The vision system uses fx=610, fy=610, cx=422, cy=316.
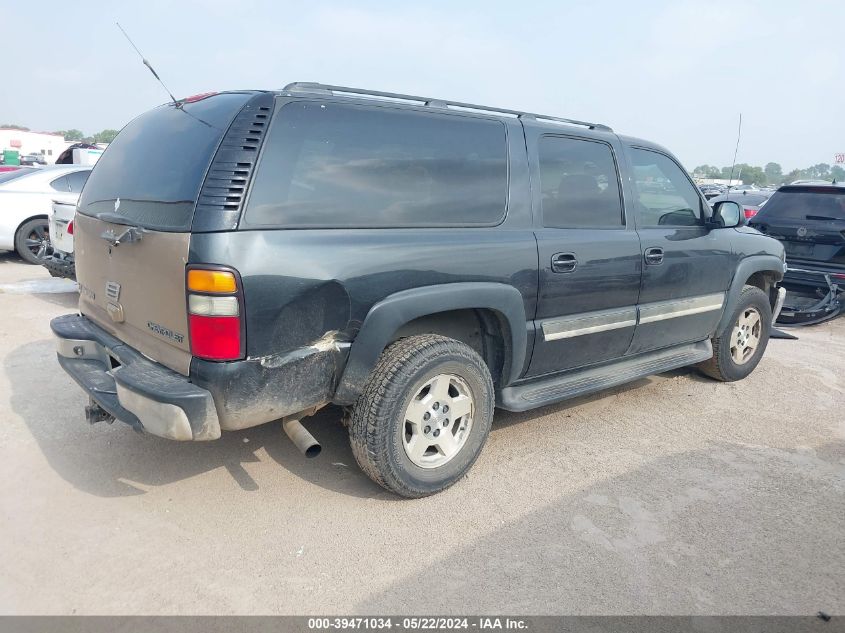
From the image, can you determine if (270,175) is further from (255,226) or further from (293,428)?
(293,428)

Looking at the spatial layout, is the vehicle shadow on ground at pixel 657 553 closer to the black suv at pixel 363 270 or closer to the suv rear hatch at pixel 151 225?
the black suv at pixel 363 270

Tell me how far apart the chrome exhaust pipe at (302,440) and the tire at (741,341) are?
3.61m

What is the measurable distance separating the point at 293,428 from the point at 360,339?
53 cm

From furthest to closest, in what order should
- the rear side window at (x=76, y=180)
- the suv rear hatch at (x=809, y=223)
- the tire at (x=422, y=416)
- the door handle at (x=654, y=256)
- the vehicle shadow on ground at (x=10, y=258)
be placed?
the vehicle shadow on ground at (x=10, y=258)
the rear side window at (x=76, y=180)
the suv rear hatch at (x=809, y=223)
the door handle at (x=654, y=256)
the tire at (x=422, y=416)

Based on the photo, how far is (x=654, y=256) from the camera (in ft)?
13.1

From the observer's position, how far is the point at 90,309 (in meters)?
3.36

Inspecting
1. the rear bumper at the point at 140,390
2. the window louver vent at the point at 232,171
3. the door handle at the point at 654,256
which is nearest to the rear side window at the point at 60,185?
the rear bumper at the point at 140,390

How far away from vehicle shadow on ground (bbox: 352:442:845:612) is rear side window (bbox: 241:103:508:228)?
155 cm

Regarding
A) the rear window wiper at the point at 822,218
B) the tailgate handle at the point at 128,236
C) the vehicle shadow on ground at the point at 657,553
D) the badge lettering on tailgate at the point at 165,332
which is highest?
the tailgate handle at the point at 128,236

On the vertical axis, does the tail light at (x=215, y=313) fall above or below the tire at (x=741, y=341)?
above

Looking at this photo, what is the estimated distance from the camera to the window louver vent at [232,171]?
244 centimetres

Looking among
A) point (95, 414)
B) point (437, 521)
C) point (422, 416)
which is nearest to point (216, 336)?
point (422, 416)

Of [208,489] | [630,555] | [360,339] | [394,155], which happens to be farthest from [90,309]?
[630,555]

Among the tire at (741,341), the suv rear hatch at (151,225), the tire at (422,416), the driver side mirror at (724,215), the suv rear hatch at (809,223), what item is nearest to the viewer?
the suv rear hatch at (151,225)
